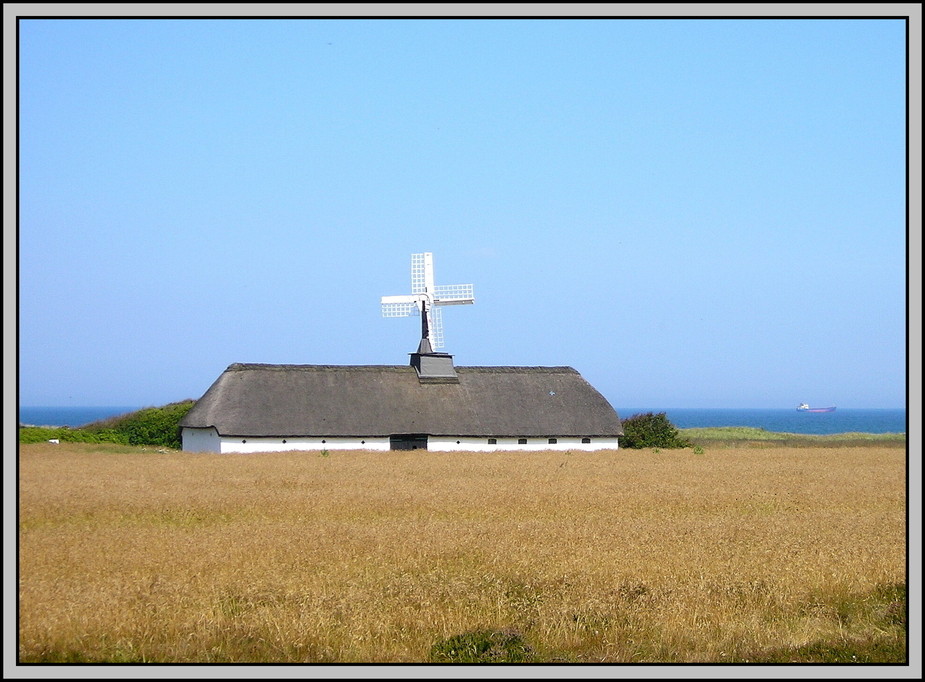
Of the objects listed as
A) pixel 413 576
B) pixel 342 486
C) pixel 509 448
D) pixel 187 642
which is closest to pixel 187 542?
pixel 413 576

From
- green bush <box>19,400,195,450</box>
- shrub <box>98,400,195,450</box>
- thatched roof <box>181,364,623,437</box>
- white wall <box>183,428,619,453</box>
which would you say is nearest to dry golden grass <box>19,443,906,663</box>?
white wall <box>183,428,619,453</box>

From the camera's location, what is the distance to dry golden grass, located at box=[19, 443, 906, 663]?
1020 centimetres

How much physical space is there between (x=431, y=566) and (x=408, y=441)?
27695 millimetres

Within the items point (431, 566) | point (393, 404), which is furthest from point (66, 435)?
point (431, 566)

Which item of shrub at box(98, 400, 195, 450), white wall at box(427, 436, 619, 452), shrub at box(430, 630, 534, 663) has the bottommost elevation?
shrub at box(430, 630, 534, 663)

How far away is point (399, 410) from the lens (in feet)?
137

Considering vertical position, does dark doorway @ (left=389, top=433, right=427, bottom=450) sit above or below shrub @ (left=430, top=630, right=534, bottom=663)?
above

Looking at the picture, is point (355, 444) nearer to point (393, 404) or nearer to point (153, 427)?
point (393, 404)

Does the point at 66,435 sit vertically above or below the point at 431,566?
above

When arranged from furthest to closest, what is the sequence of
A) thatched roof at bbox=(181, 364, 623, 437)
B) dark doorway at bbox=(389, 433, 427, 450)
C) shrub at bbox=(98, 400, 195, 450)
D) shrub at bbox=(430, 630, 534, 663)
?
shrub at bbox=(98, 400, 195, 450)
dark doorway at bbox=(389, 433, 427, 450)
thatched roof at bbox=(181, 364, 623, 437)
shrub at bbox=(430, 630, 534, 663)

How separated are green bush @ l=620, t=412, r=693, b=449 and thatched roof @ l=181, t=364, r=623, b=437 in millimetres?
1510

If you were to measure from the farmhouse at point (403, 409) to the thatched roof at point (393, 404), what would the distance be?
4cm

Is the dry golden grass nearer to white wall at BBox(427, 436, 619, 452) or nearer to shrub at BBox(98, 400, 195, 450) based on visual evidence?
white wall at BBox(427, 436, 619, 452)

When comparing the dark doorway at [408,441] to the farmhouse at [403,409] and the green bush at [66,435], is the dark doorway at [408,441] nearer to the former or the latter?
the farmhouse at [403,409]
